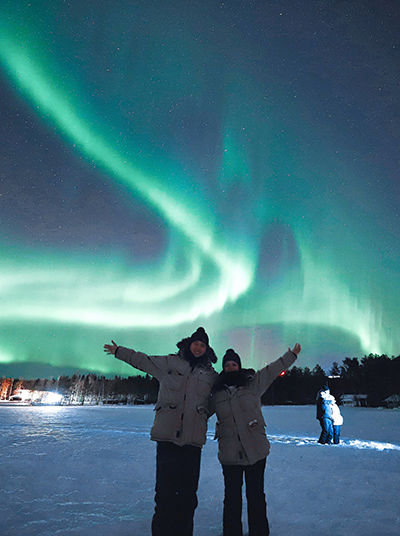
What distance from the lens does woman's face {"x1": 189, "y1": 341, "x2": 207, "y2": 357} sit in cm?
363

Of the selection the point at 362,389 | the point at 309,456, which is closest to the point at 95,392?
the point at 362,389

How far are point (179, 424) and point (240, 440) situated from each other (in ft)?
2.39

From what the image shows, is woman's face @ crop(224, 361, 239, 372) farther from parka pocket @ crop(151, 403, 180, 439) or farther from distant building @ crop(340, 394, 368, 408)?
distant building @ crop(340, 394, 368, 408)

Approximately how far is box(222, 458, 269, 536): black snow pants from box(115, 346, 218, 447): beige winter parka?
54 cm

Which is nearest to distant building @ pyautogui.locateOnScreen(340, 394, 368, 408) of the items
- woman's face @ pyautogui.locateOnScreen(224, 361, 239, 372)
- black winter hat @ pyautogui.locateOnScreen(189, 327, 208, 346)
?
woman's face @ pyautogui.locateOnScreen(224, 361, 239, 372)

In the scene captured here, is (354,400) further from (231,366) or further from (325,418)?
(231,366)

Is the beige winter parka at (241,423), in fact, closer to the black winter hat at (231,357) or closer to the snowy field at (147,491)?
the black winter hat at (231,357)

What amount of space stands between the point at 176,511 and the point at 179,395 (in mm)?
945

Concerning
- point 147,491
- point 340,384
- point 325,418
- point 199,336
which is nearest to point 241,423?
point 199,336

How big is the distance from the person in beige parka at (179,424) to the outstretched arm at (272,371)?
52 centimetres

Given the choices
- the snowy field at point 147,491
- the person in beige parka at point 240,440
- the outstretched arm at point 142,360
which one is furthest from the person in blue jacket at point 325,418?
the outstretched arm at point 142,360

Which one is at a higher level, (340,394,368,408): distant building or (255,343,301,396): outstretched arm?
(255,343,301,396): outstretched arm

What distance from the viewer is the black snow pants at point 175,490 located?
9.62 ft

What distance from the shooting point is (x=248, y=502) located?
3.31 metres
